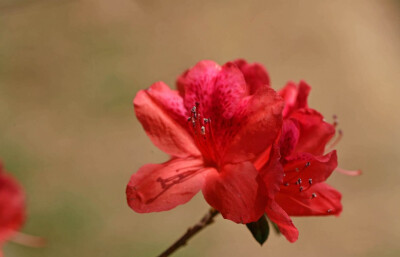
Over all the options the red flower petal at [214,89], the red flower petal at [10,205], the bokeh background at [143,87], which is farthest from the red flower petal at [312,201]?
the bokeh background at [143,87]

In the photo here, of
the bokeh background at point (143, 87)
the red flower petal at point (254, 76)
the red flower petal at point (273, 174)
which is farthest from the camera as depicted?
the bokeh background at point (143, 87)

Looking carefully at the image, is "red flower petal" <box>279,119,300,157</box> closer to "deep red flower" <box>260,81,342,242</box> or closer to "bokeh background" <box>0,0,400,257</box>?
"deep red flower" <box>260,81,342,242</box>

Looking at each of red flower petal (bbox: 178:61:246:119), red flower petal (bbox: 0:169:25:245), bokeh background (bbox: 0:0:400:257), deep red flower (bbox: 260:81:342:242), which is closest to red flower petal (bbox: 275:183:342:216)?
deep red flower (bbox: 260:81:342:242)

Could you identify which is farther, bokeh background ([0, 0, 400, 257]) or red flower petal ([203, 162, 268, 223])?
bokeh background ([0, 0, 400, 257])

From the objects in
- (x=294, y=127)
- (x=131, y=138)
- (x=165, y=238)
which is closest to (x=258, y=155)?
(x=294, y=127)

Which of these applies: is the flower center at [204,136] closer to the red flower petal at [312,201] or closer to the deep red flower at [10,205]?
the red flower petal at [312,201]

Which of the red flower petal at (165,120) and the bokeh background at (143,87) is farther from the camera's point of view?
the bokeh background at (143,87)

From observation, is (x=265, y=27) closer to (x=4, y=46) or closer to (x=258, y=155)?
(x=4, y=46)

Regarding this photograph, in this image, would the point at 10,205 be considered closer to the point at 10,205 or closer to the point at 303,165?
the point at 10,205
